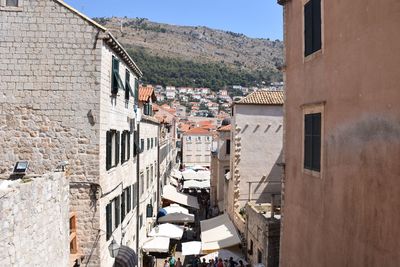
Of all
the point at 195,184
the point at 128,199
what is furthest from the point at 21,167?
the point at 195,184

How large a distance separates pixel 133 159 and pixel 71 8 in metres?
10.5

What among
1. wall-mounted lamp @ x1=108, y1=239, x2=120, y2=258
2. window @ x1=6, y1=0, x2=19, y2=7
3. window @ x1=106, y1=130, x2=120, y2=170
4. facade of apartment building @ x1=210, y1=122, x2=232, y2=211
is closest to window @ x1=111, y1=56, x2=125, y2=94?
window @ x1=106, y1=130, x2=120, y2=170

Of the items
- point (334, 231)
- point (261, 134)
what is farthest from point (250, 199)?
point (334, 231)

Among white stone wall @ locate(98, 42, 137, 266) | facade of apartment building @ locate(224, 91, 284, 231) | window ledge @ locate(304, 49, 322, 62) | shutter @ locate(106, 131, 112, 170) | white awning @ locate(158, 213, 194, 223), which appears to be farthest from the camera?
white awning @ locate(158, 213, 194, 223)

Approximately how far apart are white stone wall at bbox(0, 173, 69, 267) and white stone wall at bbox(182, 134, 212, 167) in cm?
7324

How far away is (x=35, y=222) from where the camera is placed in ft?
29.0

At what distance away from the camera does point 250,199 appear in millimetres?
28547

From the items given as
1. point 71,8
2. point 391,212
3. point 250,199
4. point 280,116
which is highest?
point 71,8

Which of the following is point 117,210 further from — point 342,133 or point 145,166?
point 145,166

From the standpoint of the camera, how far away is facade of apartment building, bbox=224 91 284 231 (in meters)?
28.5

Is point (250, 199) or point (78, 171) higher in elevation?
point (78, 171)

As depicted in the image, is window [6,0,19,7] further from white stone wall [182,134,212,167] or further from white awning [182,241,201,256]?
white stone wall [182,134,212,167]

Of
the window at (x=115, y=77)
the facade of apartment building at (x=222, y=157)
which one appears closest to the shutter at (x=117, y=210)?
the window at (x=115, y=77)

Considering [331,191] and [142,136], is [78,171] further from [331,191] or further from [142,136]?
[142,136]
